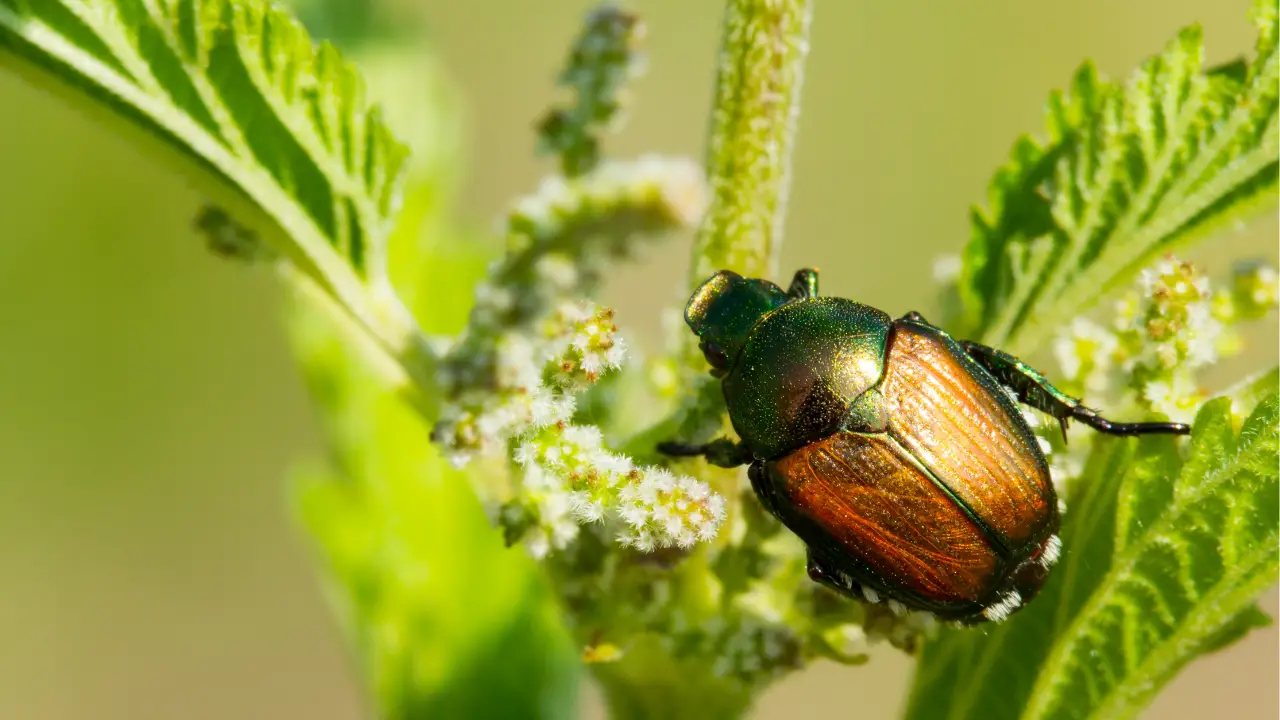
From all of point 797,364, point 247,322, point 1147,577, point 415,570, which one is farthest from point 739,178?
point 247,322

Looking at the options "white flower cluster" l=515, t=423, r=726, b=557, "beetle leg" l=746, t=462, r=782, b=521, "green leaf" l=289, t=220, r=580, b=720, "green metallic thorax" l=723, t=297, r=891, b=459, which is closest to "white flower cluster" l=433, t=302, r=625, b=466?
"white flower cluster" l=515, t=423, r=726, b=557

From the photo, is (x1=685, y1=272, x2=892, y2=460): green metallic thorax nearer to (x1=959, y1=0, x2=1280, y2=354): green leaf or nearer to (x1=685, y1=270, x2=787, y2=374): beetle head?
(x1=685, y1=270, x2=787, y2=374): beetle head

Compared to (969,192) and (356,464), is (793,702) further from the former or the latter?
(356,464)

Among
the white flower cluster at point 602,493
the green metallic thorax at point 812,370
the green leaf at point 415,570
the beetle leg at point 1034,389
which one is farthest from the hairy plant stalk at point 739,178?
the green leaf at point 415,570

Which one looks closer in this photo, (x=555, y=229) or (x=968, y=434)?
(x=555, y=229)

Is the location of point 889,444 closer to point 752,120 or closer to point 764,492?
point 764,492

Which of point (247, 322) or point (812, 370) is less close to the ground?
point (812, 370)

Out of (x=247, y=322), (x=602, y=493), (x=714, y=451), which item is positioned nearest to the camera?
(x=602, y=493)

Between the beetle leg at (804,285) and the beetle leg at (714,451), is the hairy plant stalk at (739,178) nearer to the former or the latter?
the beetle leg at (714,451)
